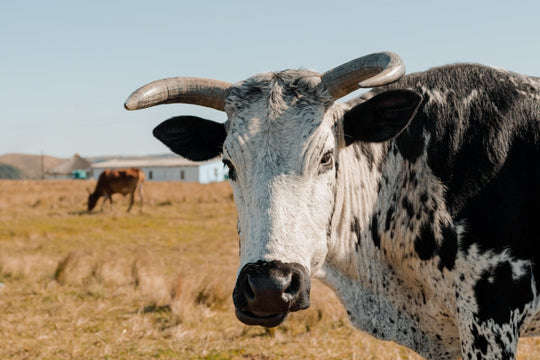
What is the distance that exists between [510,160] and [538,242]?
Answer: 0.53 meters

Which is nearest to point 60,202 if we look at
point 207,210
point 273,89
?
point 207,210

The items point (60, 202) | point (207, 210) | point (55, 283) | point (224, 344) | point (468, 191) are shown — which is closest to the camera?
point (468, 191)

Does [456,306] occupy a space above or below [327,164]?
below

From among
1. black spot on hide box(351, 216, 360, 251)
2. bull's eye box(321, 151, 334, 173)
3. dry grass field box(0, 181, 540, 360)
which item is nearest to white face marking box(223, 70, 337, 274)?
bull's eye box(321, 151, 334, 173)

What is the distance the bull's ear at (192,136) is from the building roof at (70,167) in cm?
10839


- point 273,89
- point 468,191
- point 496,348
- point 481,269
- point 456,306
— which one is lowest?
point 496,348

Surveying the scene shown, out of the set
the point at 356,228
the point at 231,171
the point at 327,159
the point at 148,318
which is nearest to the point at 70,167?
the point at 148,318

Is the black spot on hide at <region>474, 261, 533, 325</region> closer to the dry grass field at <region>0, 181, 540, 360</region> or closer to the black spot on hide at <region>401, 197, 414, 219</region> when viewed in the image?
the black spot on hide at <region>401, 197, 414, 219</region>

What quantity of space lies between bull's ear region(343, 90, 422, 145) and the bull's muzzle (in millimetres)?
1203

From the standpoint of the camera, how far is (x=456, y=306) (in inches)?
138

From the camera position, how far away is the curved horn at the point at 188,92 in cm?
378

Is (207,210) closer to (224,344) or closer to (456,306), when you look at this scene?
(224,344)

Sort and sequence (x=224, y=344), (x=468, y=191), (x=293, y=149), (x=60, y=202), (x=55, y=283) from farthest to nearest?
1. (x=60, y=202)
2. (x=55, y=283)
3. (x=224, y=344)
4. (x=468, y=191)
5. (x=293, y=149)

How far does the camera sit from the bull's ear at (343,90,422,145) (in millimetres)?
3576
